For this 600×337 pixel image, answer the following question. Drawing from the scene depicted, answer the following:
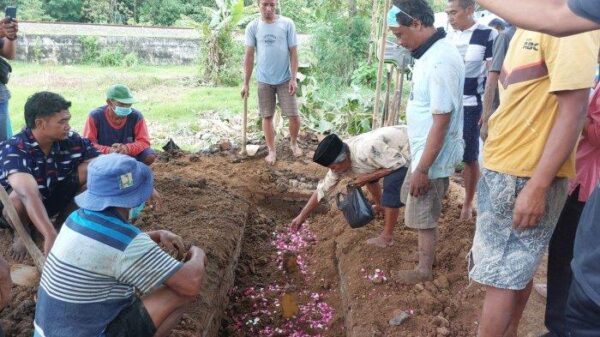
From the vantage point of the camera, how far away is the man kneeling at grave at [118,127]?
177 inches

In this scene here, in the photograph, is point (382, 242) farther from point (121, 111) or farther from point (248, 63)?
point (248, 63)

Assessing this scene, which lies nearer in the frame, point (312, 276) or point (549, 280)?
point (549, 280)

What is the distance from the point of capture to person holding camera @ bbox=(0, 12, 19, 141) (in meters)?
4.16

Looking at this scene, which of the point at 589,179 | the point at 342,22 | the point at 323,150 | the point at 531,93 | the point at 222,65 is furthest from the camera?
the point at 222,65

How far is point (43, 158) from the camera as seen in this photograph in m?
3.70

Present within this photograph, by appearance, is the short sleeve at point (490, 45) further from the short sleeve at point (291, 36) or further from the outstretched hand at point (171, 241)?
the outstretched hand at point (171, 241)

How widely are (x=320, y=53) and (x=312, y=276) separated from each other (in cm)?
861

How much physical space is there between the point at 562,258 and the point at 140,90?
11.8m

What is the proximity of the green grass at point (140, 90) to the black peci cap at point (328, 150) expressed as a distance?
19.5 ft

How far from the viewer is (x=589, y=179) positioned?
8.00ft

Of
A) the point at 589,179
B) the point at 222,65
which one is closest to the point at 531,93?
the point at 589,179

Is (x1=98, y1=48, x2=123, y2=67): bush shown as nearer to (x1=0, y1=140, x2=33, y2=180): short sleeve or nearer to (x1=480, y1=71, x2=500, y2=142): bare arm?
(x1=0, y1=140, x2=33, y2=180): short sleeve

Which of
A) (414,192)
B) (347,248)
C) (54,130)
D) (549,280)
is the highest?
(54,130)

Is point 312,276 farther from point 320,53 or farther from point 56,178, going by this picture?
point 320,53
